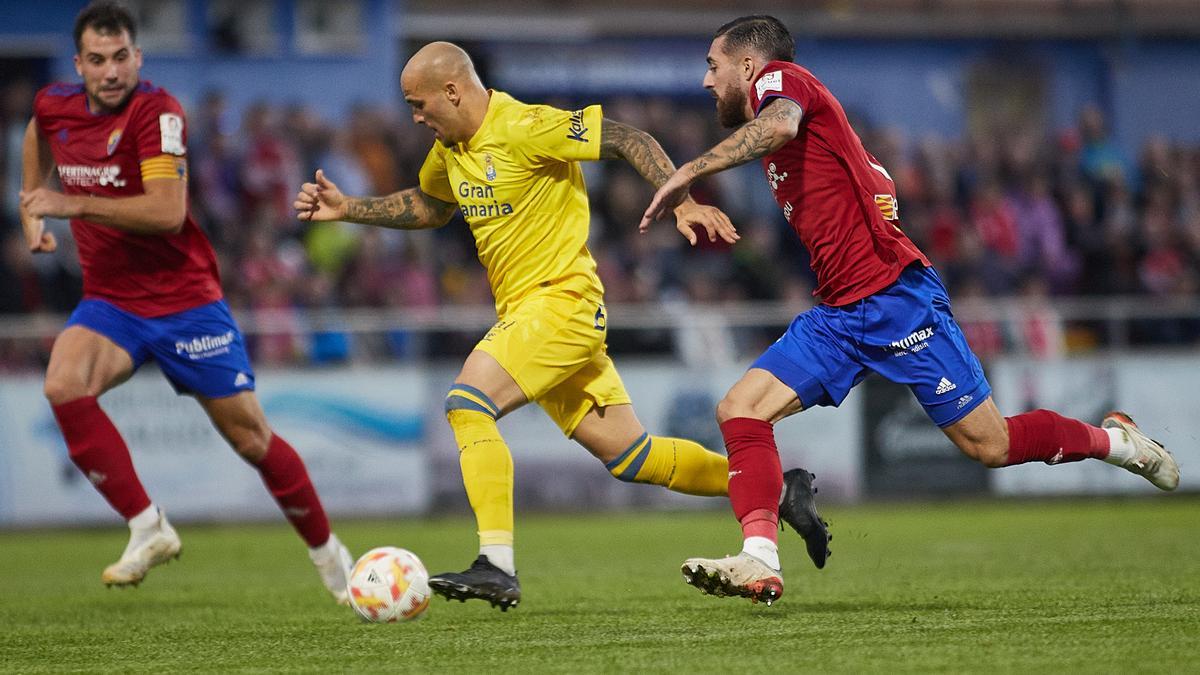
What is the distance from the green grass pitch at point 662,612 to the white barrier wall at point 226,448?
187 centimetres

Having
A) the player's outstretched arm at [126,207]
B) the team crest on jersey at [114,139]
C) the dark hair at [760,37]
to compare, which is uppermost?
the dark hair at [760,37]

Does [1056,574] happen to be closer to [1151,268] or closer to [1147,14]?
[1151,268]

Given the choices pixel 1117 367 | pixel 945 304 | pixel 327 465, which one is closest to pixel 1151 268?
pixel 1117 367

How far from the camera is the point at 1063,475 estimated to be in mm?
15594

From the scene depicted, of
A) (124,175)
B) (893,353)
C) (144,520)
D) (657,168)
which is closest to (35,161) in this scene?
(124,175)

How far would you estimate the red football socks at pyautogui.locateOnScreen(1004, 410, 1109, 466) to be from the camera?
6.90 m

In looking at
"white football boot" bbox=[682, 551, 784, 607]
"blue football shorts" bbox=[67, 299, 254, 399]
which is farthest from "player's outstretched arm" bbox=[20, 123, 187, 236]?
"white football boot" bbox=[682, 551, 784, 607]

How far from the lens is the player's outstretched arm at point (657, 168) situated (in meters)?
6.23

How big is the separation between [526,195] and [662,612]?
189 cm

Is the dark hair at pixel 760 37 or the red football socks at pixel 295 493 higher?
the dark hair at pixel 760 37

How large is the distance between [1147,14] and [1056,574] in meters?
17.1

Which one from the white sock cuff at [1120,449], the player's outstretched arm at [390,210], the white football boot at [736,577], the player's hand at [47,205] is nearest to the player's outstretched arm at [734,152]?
the white football boot at [736,577]

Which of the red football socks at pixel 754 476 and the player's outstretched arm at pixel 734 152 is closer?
the player's outstretched arm at pixel 734 152

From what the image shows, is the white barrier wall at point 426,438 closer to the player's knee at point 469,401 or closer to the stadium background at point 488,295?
the stadium background at point 488,295
